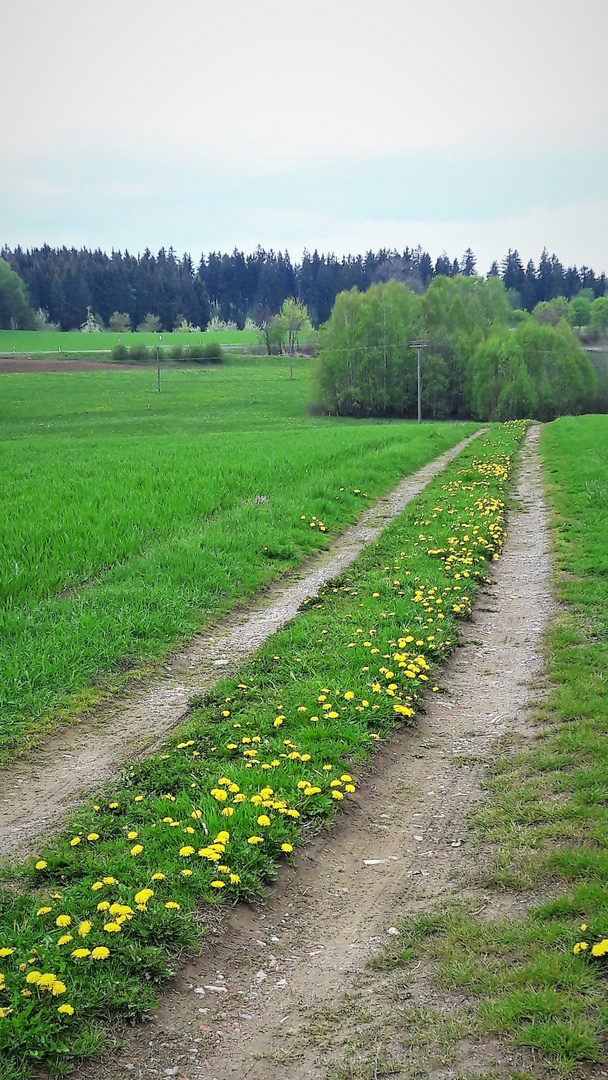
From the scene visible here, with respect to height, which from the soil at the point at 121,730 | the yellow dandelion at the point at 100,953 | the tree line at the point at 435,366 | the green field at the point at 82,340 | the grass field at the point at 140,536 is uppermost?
the green field at the point at 82,340

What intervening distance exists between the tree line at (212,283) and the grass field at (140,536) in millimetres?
89382

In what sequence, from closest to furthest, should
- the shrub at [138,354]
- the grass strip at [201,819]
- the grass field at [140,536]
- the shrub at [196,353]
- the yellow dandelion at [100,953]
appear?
1. the grass strip at [201,819]
2. the yellow dandelion at [100,953]
3. the grass field at [140,536]
4. the shrub at [138,354]
5. the shrub at [196,353]

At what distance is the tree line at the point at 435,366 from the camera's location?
73.8m

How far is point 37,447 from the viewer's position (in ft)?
101

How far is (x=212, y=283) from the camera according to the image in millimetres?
160625

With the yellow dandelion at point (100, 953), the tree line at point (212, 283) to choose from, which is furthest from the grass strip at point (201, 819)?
the tree line at point (212, 283)

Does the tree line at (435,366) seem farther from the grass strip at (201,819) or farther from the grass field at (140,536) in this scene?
the grass strip at (201,819)

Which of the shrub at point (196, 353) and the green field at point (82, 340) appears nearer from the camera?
the shrub at point (196, 353)

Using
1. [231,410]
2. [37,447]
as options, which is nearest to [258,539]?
[37,447]

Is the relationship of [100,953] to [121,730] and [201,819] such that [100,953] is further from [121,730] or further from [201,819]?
[121,730]

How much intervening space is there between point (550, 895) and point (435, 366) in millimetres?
72996

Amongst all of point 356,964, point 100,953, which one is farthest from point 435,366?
point 100,953

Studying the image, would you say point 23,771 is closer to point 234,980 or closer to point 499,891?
point 234,980

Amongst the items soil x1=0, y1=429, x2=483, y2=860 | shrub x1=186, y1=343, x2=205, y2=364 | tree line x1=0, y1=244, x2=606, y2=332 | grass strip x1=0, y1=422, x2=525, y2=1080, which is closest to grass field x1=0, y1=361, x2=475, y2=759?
soil x1=0, y1=429, x2=483, y2=860
